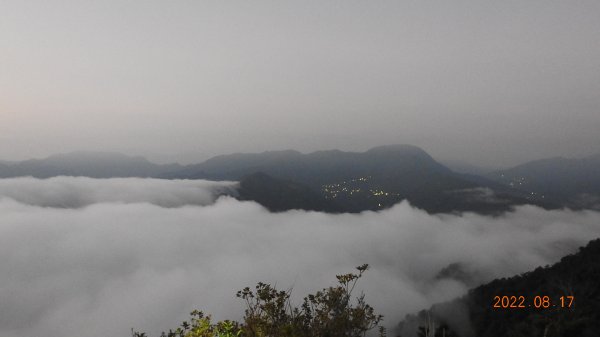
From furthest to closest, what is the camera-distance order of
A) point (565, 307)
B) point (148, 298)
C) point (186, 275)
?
point (186, 275)
point (148, 298)
point (565, 307)

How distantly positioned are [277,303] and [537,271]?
9520 centimetres

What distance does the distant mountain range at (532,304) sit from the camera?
46.8 metres

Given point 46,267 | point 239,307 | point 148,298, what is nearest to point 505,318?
point 239,307

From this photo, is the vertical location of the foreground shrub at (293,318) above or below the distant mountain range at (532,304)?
above

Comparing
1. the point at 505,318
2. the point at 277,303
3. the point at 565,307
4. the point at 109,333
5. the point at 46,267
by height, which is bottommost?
the point at 109,333

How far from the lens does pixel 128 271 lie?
651 ft

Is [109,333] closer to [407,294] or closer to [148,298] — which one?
[148,298]

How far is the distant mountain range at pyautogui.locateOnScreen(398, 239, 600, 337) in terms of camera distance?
4678cm
